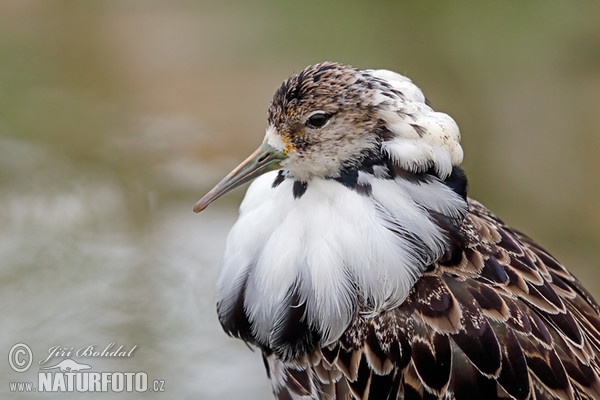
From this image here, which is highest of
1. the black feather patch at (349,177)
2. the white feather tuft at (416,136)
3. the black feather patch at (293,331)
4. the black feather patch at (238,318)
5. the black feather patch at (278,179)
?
the white feather tuft at (416,136)

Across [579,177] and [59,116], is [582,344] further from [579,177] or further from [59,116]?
[59,116]

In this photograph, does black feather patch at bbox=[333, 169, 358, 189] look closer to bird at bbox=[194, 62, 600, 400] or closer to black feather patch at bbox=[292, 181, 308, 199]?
bird at bbox=[194, 62, 600, 400]

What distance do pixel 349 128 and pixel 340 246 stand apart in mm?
393

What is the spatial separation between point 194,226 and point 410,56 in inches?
101

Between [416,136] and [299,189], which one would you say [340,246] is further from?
[416,136]

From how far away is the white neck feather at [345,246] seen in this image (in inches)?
124

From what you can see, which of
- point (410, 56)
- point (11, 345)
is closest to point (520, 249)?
point (11, 345)

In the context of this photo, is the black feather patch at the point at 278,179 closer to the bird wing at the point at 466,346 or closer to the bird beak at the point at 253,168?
the bird beak at the point at 253,168

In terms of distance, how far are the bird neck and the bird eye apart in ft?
0.62

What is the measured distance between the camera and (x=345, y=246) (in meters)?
3.16
